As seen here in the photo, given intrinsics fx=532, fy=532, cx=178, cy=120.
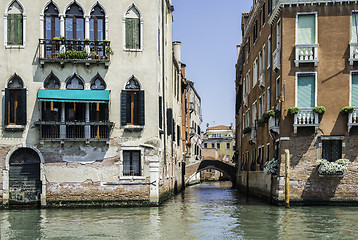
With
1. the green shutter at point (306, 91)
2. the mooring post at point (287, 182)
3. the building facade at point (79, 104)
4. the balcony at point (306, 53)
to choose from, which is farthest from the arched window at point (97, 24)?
the mooring post at point (287, 182)

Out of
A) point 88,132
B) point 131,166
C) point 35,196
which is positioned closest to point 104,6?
point 88,132

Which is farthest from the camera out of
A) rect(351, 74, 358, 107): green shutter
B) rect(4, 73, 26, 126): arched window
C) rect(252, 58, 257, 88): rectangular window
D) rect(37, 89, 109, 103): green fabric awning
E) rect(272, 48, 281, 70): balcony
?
rect(252, 58, 257, 88): rectangular window

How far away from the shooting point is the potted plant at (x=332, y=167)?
669 inches

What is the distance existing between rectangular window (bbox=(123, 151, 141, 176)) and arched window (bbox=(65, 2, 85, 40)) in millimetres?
4148

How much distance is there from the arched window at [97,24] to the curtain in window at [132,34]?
0.79 m

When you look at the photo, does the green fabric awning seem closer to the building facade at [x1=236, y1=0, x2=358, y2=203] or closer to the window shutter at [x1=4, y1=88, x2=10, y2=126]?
the window shutter at [x1=4, y1=88, x2=10, y2=126]

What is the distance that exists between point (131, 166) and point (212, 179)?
1869 inches

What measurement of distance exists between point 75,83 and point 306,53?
7.69m

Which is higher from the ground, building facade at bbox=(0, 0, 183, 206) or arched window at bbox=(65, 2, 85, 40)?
arched window at bbox=(65, 2, 85, 40)

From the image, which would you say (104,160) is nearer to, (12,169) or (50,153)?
(50,153)

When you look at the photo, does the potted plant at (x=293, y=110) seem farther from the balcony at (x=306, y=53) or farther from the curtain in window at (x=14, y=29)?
the curtain in window at (x=14, y=29)

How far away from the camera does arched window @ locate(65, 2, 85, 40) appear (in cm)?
1747

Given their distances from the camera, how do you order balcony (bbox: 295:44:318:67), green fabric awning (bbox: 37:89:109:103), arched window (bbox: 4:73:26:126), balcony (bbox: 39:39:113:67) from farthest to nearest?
balcony (bbox: 295:44:318:67) < balcony (bbox: 39:39:113:67) < arched window (bbox: 4:73:26:126) < green fabric awning (bbox: 37:89:109:103)

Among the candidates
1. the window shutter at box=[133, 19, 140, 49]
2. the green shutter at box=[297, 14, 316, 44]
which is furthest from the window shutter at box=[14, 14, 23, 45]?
the green shutter at box=[297, 14, 316, 44]
